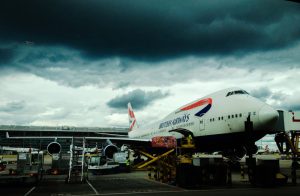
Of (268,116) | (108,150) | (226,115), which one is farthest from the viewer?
(108,150)

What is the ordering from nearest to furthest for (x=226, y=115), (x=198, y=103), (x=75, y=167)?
(x=226, y=115) → (x=75, y=167) → (x=198, y=103)

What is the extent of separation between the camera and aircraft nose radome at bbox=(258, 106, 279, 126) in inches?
667

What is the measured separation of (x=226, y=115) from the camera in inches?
765

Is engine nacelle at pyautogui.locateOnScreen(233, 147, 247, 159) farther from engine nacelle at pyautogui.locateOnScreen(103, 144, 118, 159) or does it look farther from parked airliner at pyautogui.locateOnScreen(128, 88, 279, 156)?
engine nacelle at pyautogui.locateOnScreen(103, 144, 118, 159)

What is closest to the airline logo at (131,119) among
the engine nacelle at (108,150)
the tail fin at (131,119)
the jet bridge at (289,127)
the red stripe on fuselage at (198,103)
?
the tail fin at (131,119)

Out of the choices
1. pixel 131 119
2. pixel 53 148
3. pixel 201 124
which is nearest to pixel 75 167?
pixel 53 148

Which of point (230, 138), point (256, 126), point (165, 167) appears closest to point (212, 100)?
point (230, 138)

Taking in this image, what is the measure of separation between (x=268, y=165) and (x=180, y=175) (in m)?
4.46

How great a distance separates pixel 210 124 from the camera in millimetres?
20797

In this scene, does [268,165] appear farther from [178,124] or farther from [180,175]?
[178,124]

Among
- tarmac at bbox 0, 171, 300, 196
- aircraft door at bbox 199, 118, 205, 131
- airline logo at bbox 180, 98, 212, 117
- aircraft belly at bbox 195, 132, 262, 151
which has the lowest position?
tarmac at bbox 0, 171, 300, 196

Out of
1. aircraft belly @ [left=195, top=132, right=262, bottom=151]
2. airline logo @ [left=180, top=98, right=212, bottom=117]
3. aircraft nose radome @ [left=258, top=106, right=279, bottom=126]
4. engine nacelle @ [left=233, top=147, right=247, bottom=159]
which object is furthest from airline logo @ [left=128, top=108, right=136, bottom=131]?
aircraft nose radome @ [left=258, top=106, right=279, bottom=126]

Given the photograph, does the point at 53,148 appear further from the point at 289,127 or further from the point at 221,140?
the point at 289,127

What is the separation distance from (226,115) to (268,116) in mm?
3088
